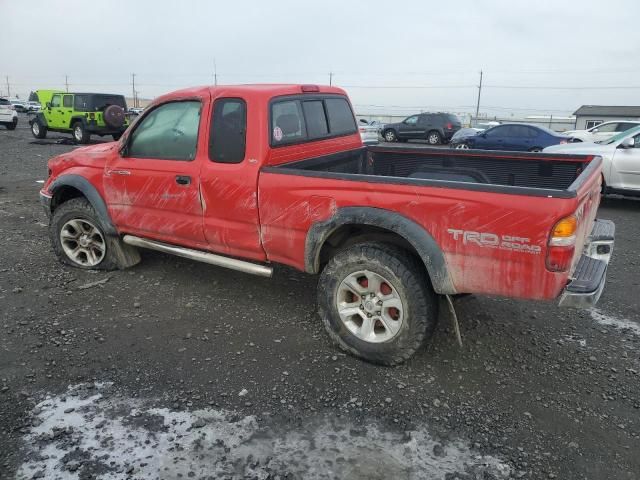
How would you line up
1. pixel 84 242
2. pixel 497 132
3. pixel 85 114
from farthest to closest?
pixel 85 114 < pixel 497 132 < pixel 84 242

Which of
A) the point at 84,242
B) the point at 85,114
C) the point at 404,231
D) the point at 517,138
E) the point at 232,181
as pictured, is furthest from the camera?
the point at 85,114

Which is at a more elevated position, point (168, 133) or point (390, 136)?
point (168, 133)

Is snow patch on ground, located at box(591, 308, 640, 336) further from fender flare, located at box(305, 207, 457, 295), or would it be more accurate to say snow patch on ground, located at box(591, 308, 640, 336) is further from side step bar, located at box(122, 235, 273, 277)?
side step bar, located at box(122, 235, 273, 277)

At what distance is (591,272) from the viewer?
10.4ft

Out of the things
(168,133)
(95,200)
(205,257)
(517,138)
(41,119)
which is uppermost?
(168,133)

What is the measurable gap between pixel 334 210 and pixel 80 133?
18.6 meters

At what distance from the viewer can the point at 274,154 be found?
151 inches

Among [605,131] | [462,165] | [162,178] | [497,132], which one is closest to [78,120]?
[497,132]

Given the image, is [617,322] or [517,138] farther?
[517,138]

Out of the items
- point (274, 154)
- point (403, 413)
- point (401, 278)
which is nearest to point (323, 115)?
point (274, 154)

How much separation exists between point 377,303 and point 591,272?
136 centimetres

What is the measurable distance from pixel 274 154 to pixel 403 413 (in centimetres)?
208

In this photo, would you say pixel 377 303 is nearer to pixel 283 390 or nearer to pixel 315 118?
pixel 283 390

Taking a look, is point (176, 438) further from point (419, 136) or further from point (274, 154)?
point (419, 136)
